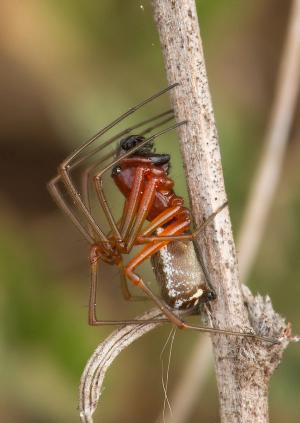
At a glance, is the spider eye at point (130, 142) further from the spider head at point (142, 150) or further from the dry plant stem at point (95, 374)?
the dry plant stem at point (95, 374)

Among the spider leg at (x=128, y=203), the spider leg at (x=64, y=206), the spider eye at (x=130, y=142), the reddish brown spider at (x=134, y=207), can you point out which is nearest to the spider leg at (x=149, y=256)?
the reddish brown spider at (x=134, y=207)

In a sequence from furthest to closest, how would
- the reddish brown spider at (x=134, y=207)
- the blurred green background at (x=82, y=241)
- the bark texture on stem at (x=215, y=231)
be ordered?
the blurred green background at (x=82, y=241), the reddish brown spider at (x=134, y=207), the bark texture on stem at (x=215, y=231)

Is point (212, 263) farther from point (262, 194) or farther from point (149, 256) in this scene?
point (262, 194)

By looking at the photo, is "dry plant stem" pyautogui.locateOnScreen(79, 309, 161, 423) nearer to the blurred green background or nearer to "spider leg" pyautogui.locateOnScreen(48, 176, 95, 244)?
"spider leg" pyautogui.locateOnScreen(48, 176, 95, 244)

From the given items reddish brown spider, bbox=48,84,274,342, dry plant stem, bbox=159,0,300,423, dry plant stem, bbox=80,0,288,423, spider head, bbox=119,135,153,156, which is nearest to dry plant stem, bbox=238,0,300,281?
dry plant stem, bbox=159,0,300,423

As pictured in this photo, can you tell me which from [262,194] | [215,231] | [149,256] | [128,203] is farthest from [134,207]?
[262,194]

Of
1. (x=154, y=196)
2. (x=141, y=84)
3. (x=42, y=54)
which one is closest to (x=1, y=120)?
(x=42, y=54)
